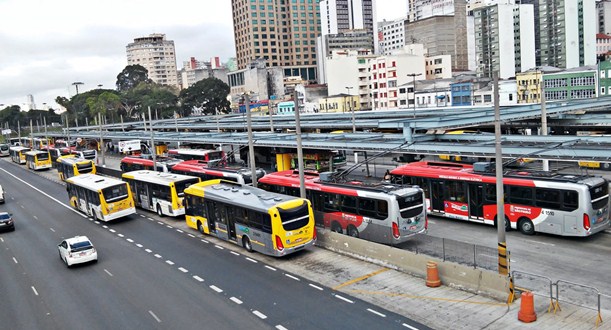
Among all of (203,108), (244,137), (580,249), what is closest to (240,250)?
(580,249)

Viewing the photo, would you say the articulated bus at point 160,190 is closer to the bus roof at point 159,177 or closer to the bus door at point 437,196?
the bus roof at point 159,177

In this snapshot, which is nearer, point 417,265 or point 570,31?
point 417,265

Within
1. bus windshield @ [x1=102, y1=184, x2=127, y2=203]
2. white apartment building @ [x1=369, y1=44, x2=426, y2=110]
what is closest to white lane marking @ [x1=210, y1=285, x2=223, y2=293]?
bus windshield @ [x1=102, y1=184, x2=127, y2=203]

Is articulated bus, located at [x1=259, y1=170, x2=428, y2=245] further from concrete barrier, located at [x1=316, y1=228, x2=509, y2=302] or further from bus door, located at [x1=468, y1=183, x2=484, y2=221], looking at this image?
bus door, located at [x1=468, y1=183, x2=484, y2=221]

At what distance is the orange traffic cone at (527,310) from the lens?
50.7 ft

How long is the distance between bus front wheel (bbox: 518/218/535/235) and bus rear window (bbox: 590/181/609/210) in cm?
295

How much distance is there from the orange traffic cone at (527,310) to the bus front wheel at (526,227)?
34.3 ft

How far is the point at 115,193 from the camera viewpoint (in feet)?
114

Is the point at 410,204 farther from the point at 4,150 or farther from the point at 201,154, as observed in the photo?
the point at 4,150

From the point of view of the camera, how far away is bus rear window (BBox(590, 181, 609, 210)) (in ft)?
76.0

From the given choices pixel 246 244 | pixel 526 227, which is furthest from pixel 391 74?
pixel 246 244

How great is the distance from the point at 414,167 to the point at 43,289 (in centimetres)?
2010

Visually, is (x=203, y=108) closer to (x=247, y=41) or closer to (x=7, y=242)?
(x=247, y=41)

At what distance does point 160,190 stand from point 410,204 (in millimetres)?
18682
